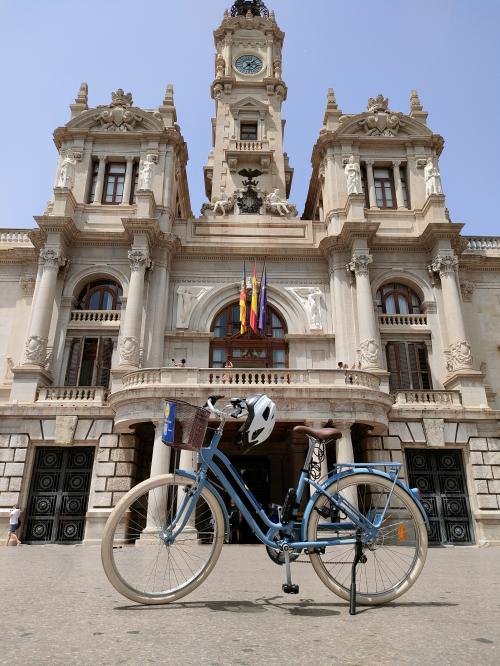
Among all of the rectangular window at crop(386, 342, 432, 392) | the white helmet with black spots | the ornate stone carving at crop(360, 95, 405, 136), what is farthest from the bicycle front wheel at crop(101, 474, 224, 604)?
the ornate stone carving at crop(360, 95, 405, 136)

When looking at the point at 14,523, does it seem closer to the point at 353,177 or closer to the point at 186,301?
the point at 186,301

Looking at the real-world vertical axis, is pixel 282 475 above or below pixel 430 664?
above

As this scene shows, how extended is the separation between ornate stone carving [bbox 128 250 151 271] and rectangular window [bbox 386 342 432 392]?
11.9 m

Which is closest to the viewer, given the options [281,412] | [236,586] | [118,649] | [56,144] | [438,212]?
[118,649]

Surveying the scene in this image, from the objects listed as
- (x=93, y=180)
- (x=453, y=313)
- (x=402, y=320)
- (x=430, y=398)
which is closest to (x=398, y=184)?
Answer: (x=402, y=320)

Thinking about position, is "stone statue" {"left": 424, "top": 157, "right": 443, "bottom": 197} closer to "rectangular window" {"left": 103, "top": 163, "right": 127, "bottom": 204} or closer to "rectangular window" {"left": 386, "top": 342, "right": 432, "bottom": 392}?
"rectangular window" {"left": 386, "top": 342, "right": 432, "bottom": 392}

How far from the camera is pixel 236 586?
20.0ft

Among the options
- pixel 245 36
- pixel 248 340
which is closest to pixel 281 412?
pixel 248 340

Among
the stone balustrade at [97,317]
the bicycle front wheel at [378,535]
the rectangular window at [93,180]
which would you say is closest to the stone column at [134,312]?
the stone balustrade at [97,317]

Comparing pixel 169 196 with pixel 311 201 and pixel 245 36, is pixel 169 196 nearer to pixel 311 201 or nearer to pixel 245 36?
pixel 311 201

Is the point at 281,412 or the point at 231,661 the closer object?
the point at 231,661

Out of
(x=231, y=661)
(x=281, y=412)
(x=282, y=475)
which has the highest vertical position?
(x=281, y=412)

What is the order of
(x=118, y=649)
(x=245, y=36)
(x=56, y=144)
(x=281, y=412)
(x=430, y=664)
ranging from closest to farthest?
1. (x=430, y=664)
2. (x=118, y=649)
3. (x=281, y=412)
4. (x=56, y=144)
5. (x=245, y=36)

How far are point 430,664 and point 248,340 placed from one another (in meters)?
20.3
